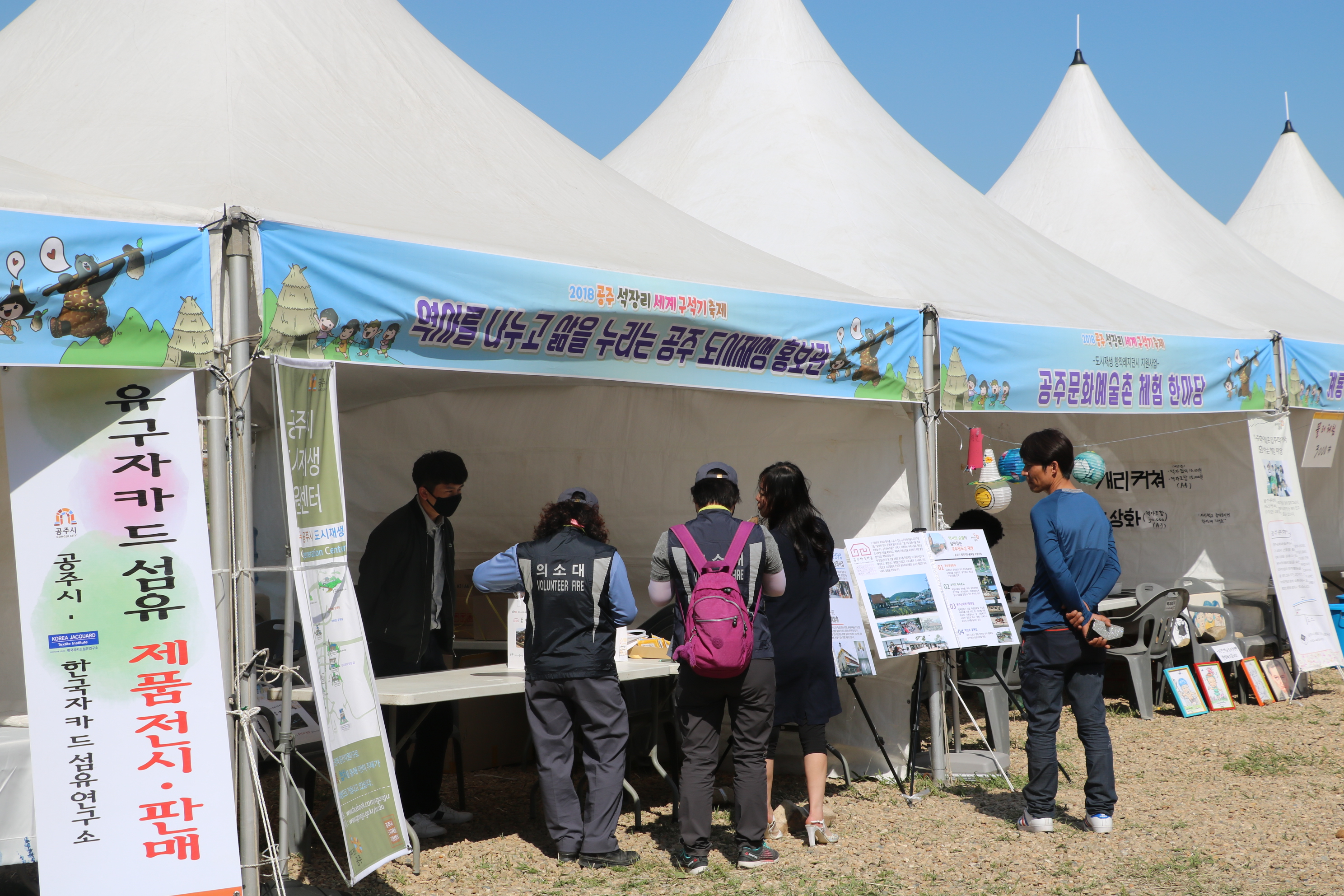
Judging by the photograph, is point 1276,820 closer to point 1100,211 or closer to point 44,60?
point 44,60

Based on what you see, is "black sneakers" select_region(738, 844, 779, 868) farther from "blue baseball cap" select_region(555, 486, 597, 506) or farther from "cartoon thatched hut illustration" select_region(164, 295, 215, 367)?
"cartoon thatched hut illustration" select_region(164, 295, 215, 367)

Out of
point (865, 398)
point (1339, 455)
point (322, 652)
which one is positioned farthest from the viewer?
point (1339, 455)

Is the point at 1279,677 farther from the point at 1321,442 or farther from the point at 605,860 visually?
the point at 605,860

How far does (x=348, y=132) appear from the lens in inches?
161

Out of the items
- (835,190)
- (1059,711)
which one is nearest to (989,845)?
(1059,711)

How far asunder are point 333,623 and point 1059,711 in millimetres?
2463

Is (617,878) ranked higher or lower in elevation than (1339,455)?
lower

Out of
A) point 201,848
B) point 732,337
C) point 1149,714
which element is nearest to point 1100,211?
point 1149,714

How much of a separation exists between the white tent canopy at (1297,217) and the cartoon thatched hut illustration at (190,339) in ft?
39.5

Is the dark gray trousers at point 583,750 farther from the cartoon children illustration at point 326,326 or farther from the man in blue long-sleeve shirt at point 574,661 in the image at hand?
the cartoon children illustration at point 326,326

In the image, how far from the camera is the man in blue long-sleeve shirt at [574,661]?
3.81 m

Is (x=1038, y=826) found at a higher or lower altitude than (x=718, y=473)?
lower

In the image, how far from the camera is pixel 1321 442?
23.6 ft

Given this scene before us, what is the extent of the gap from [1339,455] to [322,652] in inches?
316
